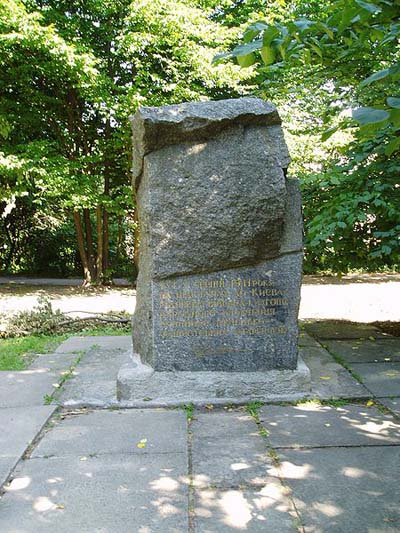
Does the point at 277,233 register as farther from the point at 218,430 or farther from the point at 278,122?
the point at 218,430

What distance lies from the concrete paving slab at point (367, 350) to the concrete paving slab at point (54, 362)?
2.82 metres

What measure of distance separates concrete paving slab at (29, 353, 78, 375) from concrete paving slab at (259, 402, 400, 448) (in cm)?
222

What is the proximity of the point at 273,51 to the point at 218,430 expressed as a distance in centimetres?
250

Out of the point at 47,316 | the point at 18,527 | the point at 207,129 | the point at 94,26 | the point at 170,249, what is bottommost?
the point at 18,527

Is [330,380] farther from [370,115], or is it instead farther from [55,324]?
[55,324]

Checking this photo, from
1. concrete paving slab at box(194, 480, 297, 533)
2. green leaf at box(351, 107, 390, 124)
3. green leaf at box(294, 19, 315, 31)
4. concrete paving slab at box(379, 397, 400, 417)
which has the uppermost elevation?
green leaf at box(294, 19, 315, 31)

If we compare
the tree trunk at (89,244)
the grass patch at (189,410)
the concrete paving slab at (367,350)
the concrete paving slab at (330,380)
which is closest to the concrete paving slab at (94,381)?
the grass patch at (189,410)

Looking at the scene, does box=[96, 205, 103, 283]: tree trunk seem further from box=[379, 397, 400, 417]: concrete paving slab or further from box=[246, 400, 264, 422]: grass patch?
box=[379, 397, 400, 417]: concrete paving slab

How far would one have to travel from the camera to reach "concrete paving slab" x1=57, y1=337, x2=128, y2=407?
4074mm

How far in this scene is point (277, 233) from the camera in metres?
4.15

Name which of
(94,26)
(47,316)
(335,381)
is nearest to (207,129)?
(335,381)

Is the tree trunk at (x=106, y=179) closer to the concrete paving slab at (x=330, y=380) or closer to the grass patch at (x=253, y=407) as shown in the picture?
the concrete paving slab at (x=330, y=380)

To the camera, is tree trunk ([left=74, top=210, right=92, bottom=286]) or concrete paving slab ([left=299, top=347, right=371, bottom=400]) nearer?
concrete paving slab ([left=299, top=347, right=371, bottom=400])

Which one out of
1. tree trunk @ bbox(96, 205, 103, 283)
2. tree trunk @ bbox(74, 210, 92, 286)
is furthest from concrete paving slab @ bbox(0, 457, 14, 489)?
tree trunk @ bbox(74, 210, 92, 286)
